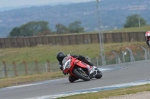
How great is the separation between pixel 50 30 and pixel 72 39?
49.1 meters

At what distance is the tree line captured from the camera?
119m

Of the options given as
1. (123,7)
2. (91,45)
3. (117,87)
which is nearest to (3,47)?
(91,45)

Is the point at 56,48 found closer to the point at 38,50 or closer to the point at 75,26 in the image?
the point at 38,50

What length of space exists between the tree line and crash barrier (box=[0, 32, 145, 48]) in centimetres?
3134

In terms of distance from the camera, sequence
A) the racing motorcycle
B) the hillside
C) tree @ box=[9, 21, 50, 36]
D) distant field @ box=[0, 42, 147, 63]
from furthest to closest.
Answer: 1. the hillside
2. tree @ box=[9, 21, 50, 36]
3. distant field @ box=[0, 42, 147, 63]
4. the racing motorcycle

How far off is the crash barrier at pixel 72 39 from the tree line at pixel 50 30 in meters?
31.3

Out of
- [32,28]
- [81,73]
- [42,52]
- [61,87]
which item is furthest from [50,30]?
[61,87]

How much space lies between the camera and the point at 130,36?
230 feet

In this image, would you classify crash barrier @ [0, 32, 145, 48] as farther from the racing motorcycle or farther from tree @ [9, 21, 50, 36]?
the racing motorcycle

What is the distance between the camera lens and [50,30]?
12506 centimetres

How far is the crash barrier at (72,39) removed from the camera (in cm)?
6975

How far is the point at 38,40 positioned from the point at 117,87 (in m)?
65.6

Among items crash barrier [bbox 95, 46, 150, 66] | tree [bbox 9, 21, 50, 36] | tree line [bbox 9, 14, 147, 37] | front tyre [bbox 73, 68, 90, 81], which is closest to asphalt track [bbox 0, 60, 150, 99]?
front tyre [bbox 73, 68, 90, 81]

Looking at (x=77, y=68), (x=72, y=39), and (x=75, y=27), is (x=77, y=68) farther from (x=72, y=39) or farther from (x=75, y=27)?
(x=75, y=27)
